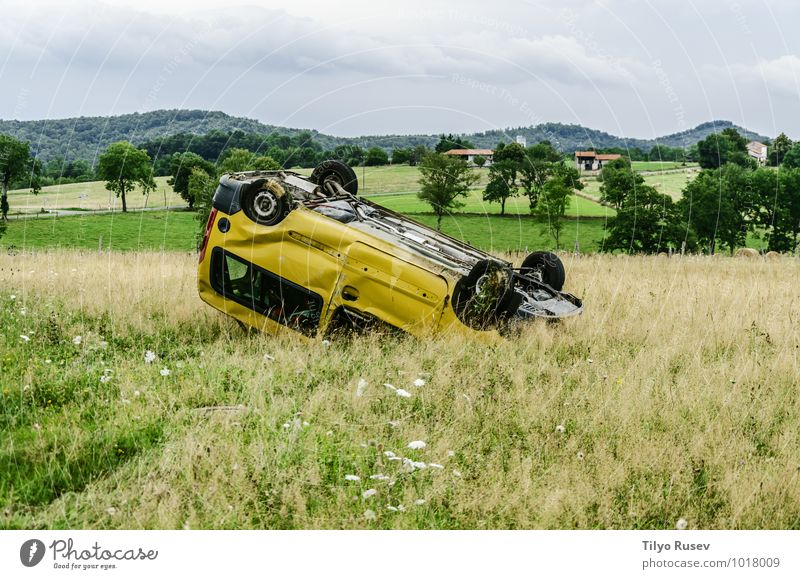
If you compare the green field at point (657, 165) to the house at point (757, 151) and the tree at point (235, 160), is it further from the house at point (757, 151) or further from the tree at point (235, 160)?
A: the tree at point (235, 160)

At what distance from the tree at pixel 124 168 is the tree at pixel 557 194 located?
4344cm

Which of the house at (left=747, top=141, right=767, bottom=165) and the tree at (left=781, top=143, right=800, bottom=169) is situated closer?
the tree at (left=781, top=143, right=800, bottom=169)

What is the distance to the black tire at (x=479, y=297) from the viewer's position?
7500mm

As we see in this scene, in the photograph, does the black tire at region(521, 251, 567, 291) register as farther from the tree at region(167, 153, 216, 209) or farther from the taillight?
the tree at region(167, 153, 216, 209)

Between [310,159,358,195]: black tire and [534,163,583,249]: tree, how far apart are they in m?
47.9

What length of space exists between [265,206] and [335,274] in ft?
3.96

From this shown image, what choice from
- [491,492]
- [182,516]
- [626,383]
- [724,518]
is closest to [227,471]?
[182,516]

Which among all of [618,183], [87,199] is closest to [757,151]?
[618,183]

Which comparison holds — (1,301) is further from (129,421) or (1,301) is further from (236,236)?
(129,421)

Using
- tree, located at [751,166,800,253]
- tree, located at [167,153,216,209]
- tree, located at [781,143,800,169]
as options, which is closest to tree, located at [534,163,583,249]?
tree, located at [781,143,800,169]

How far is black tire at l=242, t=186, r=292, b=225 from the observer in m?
8.04

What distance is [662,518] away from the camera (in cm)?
452

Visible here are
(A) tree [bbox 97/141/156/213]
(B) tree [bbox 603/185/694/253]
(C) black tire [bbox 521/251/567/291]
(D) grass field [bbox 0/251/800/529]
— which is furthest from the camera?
(A) tree [bbox 97/141/156/213]

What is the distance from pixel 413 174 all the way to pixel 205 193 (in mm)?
15456
